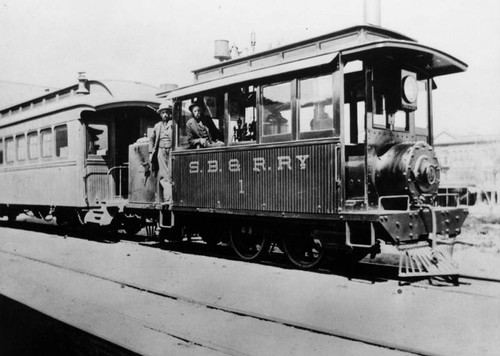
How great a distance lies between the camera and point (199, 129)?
911cm

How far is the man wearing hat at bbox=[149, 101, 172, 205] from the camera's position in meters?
9.73

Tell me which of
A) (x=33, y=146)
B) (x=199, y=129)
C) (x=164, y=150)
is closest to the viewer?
(x=199, y=129)

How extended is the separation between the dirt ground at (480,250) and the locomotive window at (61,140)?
8944 millimetres

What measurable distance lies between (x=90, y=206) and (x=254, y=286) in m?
6.15

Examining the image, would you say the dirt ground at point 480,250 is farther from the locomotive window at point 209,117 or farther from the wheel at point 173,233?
the wheel at point 173,233

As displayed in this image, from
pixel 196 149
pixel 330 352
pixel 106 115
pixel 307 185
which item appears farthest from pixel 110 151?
pixel 330 352

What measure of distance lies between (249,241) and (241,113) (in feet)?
7.34

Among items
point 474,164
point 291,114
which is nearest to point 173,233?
point 291,114

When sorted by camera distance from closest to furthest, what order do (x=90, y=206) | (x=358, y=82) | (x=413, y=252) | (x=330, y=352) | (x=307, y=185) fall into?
(x=330, y=352) < (x=413, y=252) < (x=307, y=185) < (x=358, y=82) < (x=90, y=206)

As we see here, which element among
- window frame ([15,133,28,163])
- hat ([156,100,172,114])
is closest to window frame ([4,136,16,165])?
window frame ([15,133,28,163])

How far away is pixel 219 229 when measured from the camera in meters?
9.35

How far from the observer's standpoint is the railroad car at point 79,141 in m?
11.5

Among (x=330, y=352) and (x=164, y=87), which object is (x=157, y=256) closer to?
(x=164, y=87)

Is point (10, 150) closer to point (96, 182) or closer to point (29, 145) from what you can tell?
point (29, 145)
